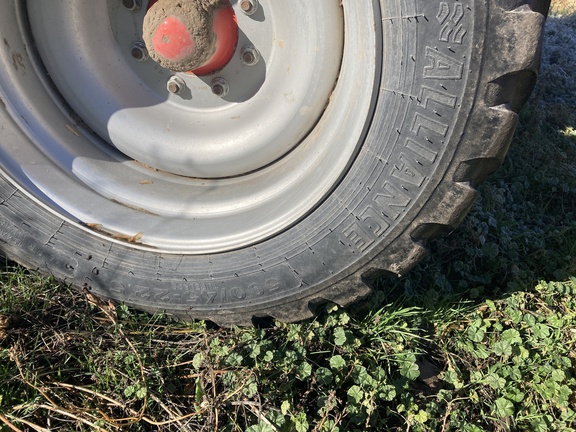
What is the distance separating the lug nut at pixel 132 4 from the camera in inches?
64.0

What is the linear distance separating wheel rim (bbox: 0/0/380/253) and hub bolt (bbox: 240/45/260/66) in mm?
12

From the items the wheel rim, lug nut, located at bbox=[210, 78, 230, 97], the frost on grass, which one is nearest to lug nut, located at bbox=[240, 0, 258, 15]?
the wheel rim

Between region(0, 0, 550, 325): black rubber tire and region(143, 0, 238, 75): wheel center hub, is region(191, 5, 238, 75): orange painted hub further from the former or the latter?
region(0, 0, 550, 325): black rubber tire

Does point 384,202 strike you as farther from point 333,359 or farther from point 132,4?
point 132,4

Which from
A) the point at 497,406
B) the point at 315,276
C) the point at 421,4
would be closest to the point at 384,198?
the point at 315,276

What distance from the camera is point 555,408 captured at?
5.20ft

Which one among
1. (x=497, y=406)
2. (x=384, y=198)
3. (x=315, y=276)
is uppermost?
(x=384, y=198)

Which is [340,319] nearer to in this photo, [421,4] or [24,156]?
[421,4]

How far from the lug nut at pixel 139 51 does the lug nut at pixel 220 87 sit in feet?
0.79

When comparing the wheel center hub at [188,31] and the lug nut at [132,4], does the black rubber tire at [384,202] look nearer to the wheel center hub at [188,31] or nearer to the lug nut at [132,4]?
the lug nut at [132,4]

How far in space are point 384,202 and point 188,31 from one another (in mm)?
723

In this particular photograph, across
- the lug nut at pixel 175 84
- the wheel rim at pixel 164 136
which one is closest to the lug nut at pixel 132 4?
the wheel rim at pixel 164 136

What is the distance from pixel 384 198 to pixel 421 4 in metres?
0.45

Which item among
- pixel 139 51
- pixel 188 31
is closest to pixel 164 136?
pixel 139 51
